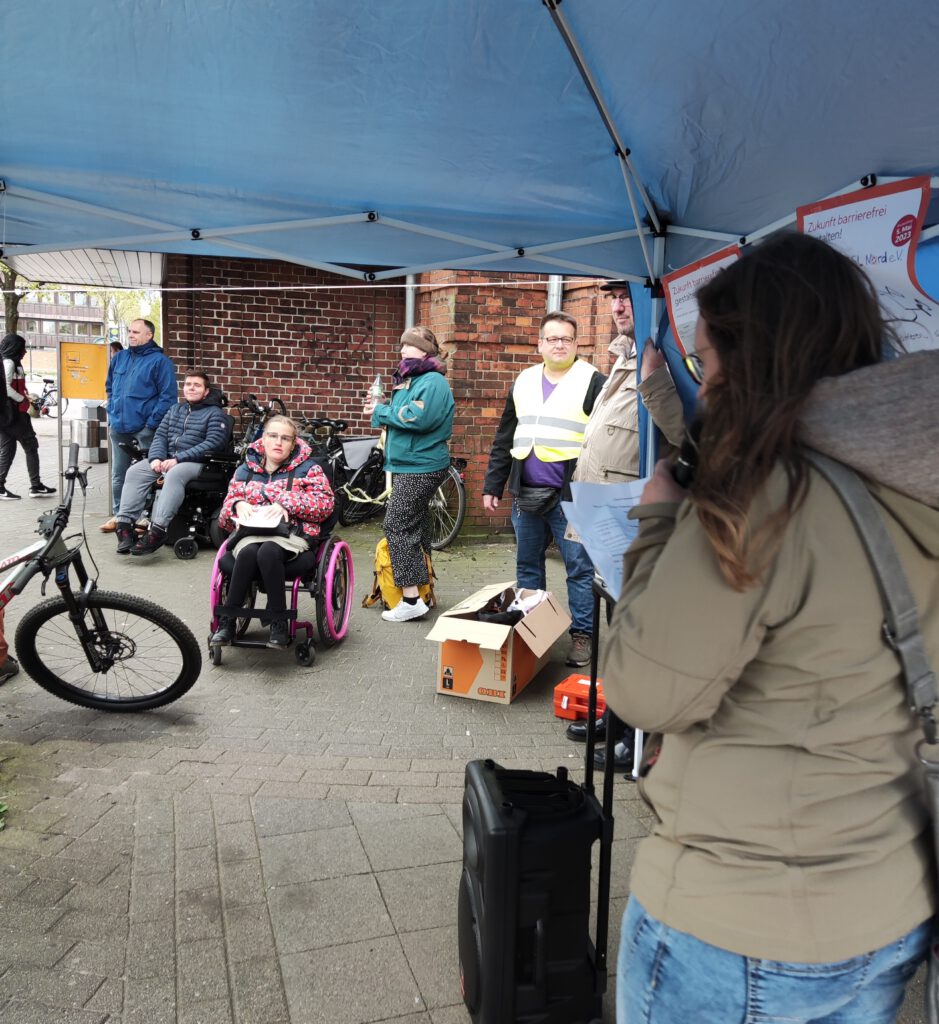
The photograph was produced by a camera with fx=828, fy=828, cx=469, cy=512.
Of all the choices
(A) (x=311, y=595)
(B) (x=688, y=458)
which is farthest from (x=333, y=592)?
(B) (x=688, y=458)

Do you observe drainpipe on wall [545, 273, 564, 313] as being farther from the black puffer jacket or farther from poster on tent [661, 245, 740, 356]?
poster on tent [661, 245, 740, 356]

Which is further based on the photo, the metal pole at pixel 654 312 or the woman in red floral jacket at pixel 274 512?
the woman in red floral jacket at pixel 274 512

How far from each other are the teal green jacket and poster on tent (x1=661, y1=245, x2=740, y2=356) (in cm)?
281

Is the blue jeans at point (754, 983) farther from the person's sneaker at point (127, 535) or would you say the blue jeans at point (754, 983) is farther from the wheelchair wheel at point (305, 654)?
the person's sneaker at point (127, 535)

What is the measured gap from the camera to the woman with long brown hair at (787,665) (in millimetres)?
1065

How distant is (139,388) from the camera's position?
27.6ft

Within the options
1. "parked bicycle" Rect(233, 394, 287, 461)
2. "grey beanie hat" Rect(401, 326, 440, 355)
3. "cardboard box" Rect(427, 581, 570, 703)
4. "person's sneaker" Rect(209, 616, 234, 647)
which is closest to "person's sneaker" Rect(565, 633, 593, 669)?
"cardboard box" Rect(427, 581, 570, 703)

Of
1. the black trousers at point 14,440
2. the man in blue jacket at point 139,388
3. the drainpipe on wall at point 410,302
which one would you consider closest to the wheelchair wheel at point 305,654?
the man in blue jacket at point 139,388

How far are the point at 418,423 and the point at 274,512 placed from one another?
1234 millimetres

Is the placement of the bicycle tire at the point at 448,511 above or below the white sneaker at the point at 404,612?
above

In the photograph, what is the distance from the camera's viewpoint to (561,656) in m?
5.41

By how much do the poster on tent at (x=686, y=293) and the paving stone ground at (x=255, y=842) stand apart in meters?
1.90

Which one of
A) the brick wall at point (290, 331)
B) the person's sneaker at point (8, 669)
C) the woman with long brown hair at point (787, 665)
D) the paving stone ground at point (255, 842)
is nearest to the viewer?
the woman with long brown hair at point (787, 665)

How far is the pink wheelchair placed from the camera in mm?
4969
